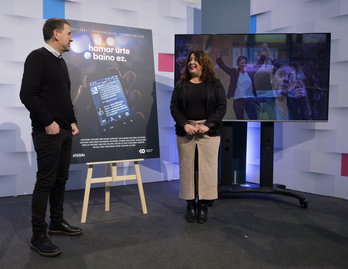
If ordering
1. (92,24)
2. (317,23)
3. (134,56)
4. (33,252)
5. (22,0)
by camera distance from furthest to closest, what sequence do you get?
(317,23), (22,0), (134,56), (92,24), (33,252)

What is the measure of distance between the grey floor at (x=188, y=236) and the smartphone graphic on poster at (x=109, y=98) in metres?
0.90

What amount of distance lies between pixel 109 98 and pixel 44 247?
4.18 feet

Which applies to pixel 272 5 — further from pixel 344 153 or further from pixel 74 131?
pixel 74 131

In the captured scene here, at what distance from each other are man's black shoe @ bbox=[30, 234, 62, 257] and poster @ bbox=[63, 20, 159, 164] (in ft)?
2.29

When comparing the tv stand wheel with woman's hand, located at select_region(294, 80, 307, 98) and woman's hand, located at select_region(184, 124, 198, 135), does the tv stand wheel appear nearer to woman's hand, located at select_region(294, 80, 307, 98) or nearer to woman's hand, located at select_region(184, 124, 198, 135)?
woman's hand, located at select_region(294, 80, 307, 98)

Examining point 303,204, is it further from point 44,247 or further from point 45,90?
point 45,90

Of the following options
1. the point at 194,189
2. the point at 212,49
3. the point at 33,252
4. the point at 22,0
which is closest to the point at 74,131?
the point at 33,252

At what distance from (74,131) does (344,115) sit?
2.90 metres

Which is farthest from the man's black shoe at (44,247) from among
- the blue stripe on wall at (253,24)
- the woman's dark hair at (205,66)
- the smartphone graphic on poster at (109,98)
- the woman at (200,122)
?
the blue stripe on wall at (253,24)

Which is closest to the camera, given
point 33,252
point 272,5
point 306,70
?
point 33,252

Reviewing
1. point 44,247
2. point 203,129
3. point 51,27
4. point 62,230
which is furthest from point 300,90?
point 44,247

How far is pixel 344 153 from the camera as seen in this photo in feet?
11.3

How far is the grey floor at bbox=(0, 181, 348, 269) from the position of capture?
191 cm

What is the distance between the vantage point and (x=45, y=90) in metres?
2.02
